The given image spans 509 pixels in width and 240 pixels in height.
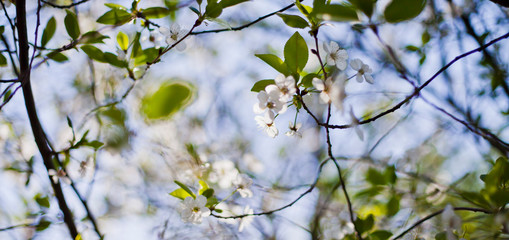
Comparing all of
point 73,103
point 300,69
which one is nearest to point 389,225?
point 300,69

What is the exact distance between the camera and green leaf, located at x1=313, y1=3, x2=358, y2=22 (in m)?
0.69

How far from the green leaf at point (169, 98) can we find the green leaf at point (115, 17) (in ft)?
2.07

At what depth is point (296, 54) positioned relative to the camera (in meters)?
0.84

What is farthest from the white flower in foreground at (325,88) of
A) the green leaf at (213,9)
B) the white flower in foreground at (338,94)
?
the green leaf at (213,9)

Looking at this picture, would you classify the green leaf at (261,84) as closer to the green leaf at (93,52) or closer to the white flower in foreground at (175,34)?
the white flower in foreground at (175,34)

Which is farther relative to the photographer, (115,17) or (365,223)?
(365,223)

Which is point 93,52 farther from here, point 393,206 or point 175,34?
point 393,206

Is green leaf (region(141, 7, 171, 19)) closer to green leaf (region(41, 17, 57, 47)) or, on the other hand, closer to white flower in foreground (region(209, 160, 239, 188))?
green leaf (region(41, 17, 57, 47))

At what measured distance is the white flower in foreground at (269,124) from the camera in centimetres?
87

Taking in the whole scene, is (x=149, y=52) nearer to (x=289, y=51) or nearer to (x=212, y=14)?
(x=212, y=14)

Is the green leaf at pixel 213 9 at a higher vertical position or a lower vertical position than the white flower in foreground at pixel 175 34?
lower

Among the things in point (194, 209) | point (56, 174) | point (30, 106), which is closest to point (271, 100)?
point (194, 209)

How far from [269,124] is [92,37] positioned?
50cm

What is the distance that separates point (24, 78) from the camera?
0.94 metres
